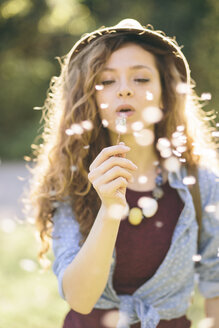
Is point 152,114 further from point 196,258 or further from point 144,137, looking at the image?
point 196,258

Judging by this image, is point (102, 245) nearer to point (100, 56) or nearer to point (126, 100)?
point (126, 100)

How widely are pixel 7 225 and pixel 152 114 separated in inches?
177

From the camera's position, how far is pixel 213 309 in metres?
2.07

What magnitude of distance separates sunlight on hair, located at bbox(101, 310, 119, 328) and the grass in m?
1.75

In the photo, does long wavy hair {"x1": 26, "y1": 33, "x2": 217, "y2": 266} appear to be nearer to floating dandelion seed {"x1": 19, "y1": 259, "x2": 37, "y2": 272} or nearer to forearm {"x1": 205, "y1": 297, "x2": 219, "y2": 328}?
forearm {"x1": 205, "y1": 297, "x2": 219, "y2": 328}

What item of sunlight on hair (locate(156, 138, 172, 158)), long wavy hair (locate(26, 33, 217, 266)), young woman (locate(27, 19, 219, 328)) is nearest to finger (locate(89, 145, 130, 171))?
young woman (locate(27, 19, 219, 328))

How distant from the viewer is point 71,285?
1.75m

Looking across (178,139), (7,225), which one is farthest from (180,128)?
(7,225)

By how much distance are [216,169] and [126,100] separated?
61 centimetres

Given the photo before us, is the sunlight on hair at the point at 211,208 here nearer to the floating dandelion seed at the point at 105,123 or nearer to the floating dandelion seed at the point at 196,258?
the floating dandelion seed at the point at 196,258

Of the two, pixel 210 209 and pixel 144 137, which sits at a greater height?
pixel 144 137

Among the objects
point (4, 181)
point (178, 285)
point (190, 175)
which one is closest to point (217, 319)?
point (178, 285)

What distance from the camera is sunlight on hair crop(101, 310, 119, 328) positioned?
1.96m

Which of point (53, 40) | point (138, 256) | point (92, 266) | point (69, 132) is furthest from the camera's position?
point (53, 40)
